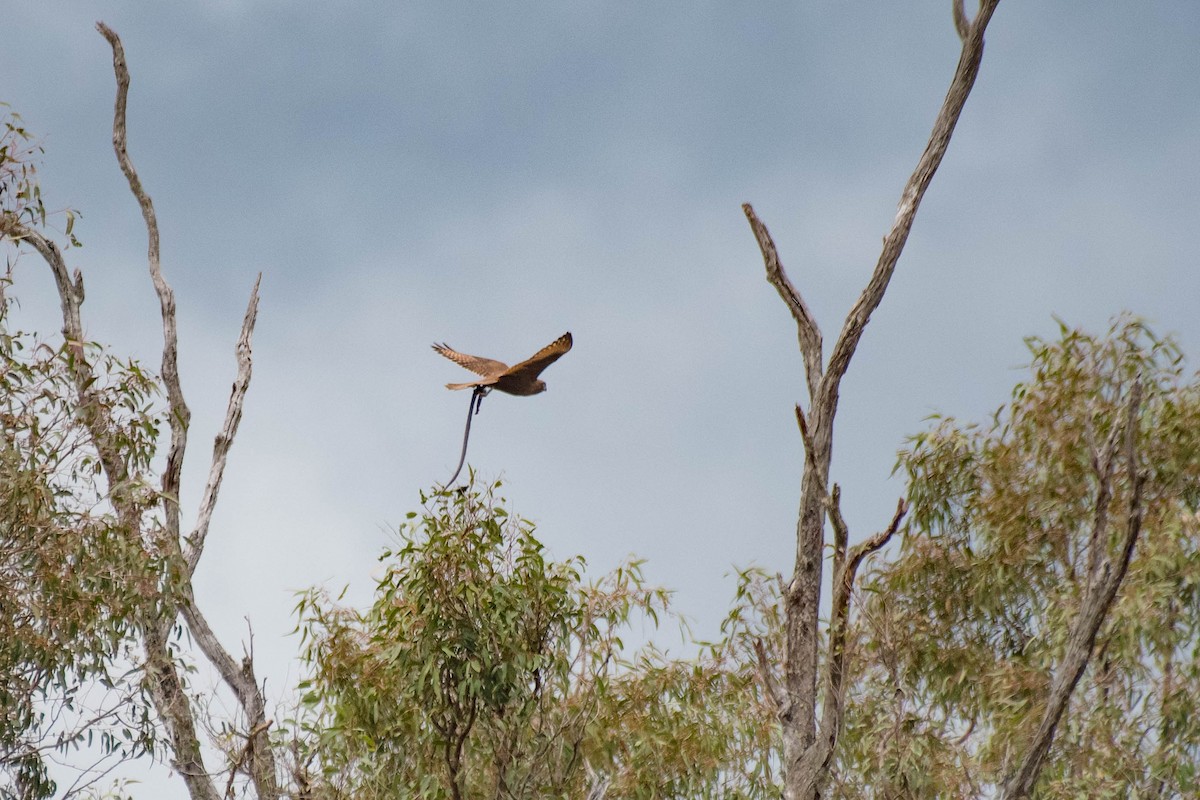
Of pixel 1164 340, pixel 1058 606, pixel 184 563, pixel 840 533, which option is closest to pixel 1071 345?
pixel 1164 340

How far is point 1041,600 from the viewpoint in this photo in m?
9.65

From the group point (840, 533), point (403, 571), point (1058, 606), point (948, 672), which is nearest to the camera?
point (840, 533)

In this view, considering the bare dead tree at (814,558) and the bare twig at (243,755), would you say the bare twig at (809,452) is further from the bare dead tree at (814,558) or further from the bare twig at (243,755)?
the bare twig at (243,755)

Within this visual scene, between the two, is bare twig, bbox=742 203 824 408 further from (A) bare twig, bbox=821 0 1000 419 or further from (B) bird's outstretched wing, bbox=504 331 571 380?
(B) bird's outstretched wing, bbox=504 331 571 380

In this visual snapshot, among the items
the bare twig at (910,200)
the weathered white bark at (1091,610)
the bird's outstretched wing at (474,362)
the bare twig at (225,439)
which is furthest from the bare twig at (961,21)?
the bare twig at (225,439)

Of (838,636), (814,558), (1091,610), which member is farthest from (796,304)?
(1091,610)

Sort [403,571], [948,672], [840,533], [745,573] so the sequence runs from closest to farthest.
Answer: [840,533], [403,571], [745,573], [948,672]

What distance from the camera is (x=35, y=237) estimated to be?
10.3m

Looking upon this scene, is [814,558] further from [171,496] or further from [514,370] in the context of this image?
[171,496]

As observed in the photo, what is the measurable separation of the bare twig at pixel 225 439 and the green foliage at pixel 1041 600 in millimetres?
4721

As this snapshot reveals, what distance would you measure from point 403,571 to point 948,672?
397 cm

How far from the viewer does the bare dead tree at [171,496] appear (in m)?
8.52

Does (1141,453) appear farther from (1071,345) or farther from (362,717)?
(362,717)

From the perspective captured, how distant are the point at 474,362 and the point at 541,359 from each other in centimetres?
73
